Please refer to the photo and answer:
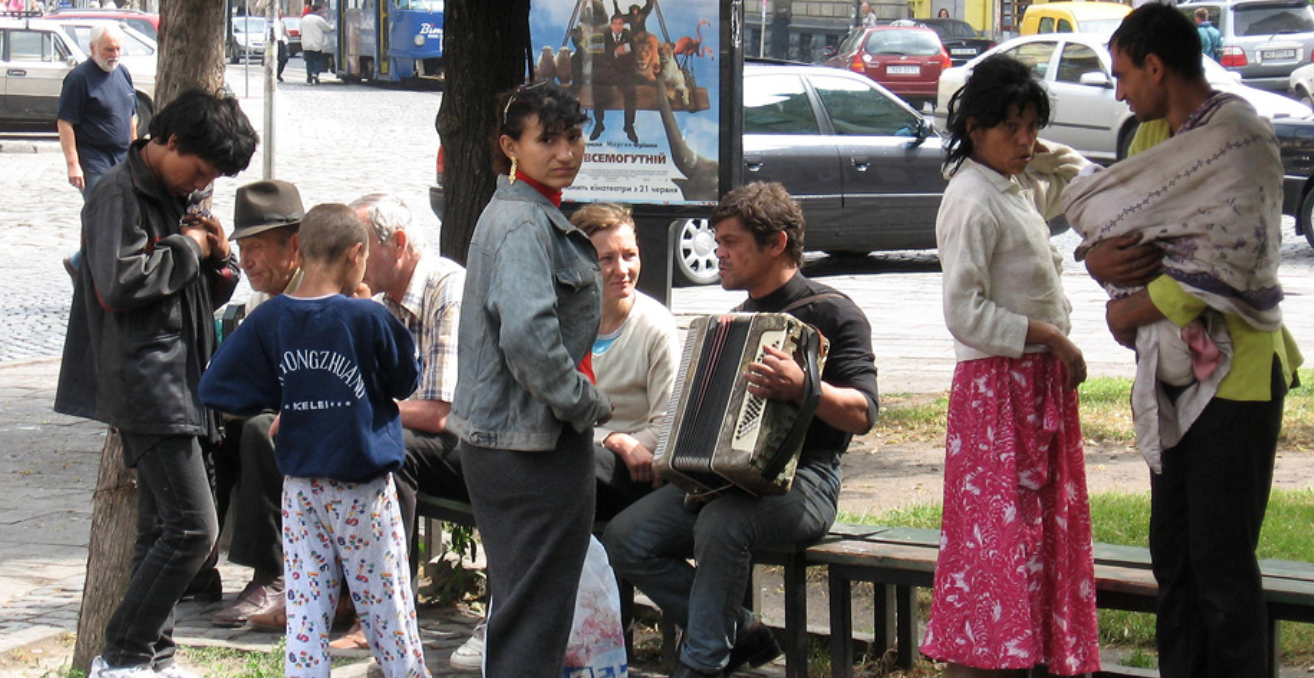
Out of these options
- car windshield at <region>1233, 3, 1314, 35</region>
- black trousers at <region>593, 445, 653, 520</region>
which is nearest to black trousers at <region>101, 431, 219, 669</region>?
black trousers at <region>593, 445, 653, 520</region>

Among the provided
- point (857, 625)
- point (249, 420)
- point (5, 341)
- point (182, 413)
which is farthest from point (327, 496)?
point (5, 341)

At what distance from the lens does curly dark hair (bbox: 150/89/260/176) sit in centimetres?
427

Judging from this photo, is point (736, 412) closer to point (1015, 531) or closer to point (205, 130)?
point (1015, 531)

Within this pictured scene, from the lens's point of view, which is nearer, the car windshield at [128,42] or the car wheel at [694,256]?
the car wheel at [694,256]

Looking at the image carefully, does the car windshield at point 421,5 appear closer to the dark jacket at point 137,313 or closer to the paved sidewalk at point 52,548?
the paved sidewalk at point 52,548

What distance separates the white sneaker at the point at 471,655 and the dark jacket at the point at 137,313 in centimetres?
106

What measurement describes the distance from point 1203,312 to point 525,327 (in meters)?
1.49

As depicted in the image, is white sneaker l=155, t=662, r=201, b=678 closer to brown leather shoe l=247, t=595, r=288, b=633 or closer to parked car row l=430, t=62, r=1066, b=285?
brown leather shoe l=247, t=595, r=288, b=633

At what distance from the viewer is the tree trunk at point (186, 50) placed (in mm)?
5504

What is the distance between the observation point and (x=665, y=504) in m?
4.46

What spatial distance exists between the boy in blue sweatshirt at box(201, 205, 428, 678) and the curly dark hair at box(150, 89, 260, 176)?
32cm

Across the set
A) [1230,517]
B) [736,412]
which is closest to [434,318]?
[736,412]

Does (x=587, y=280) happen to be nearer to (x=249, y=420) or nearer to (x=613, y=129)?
(x=249, y=420)

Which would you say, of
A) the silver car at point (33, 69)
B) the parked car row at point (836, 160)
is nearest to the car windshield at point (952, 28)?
the silver car at point (33, 69)
